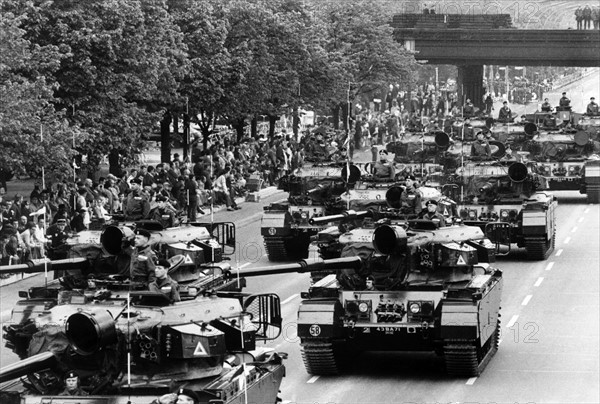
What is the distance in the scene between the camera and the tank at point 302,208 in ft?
149

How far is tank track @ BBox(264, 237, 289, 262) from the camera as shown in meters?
45.4

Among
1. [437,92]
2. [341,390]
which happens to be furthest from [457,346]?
[437,92]

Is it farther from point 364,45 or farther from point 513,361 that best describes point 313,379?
point 364,45

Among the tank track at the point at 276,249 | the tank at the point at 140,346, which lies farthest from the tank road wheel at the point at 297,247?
the tank at the point at 140,346

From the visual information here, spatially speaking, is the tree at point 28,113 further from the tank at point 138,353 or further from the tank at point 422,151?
the tank at point 422,151

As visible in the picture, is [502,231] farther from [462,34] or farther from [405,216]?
[462,34]

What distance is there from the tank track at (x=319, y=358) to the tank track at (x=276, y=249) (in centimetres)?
1438

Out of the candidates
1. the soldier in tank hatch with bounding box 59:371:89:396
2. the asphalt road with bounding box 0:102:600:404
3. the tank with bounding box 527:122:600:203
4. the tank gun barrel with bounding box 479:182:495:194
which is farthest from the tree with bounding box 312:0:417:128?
the soldier in tank hatch with bounding box 59:371:89:396

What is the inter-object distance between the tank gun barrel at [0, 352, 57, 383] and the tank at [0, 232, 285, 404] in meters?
0.02

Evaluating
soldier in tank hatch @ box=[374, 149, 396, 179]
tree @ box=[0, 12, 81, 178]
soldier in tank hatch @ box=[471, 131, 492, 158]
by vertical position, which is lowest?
soldier in tank hatch @ box=[374, 149, 396, 179]

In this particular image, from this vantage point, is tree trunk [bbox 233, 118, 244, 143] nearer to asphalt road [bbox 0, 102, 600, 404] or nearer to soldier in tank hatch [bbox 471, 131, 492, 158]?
soldier in tank hatch [bbox 471, 131, 492, 158]

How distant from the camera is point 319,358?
3064 cm

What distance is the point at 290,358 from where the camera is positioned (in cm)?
3294

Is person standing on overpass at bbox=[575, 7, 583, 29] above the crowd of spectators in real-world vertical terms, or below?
above
